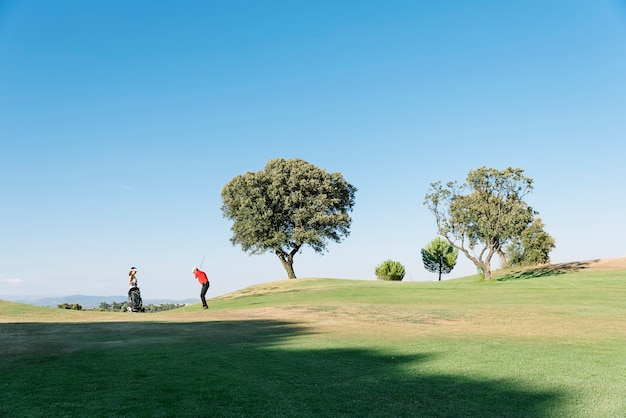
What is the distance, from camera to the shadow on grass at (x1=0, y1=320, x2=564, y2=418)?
816 centimetres

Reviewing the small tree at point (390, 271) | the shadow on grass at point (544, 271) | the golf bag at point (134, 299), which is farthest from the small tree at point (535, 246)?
the golf bag at point (134, 299)

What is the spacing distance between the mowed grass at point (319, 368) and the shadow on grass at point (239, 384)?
0.09 feet

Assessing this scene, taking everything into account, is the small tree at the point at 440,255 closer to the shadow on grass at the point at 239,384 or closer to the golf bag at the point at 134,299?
the golf bag at the point at 134,299

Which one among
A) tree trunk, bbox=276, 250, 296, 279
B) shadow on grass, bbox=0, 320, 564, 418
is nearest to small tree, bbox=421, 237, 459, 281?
tree trunk, bbox=276, 250, 296, 279

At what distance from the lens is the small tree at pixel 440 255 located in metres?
104

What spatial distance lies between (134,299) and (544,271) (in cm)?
5144

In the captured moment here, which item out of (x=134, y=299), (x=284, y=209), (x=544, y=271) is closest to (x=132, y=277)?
(x=134, y=299)

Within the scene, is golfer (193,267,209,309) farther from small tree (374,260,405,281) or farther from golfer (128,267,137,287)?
small tree (374,260,405,281)

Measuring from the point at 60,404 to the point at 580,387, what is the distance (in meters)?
9.18

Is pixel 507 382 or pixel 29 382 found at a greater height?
pixel 29 382

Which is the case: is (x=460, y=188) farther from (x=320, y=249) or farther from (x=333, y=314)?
(x=333, y=314)

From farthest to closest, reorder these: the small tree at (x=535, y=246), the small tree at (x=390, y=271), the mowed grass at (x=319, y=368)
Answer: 1. the small tree at (x=390, y=271)
2. the small tree at (x=535, y=246)
3. the mowed grass at (x=319, y=368)

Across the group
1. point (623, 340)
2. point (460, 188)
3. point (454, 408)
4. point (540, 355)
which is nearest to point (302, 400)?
point (454, 408)

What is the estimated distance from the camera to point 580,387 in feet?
32.0
